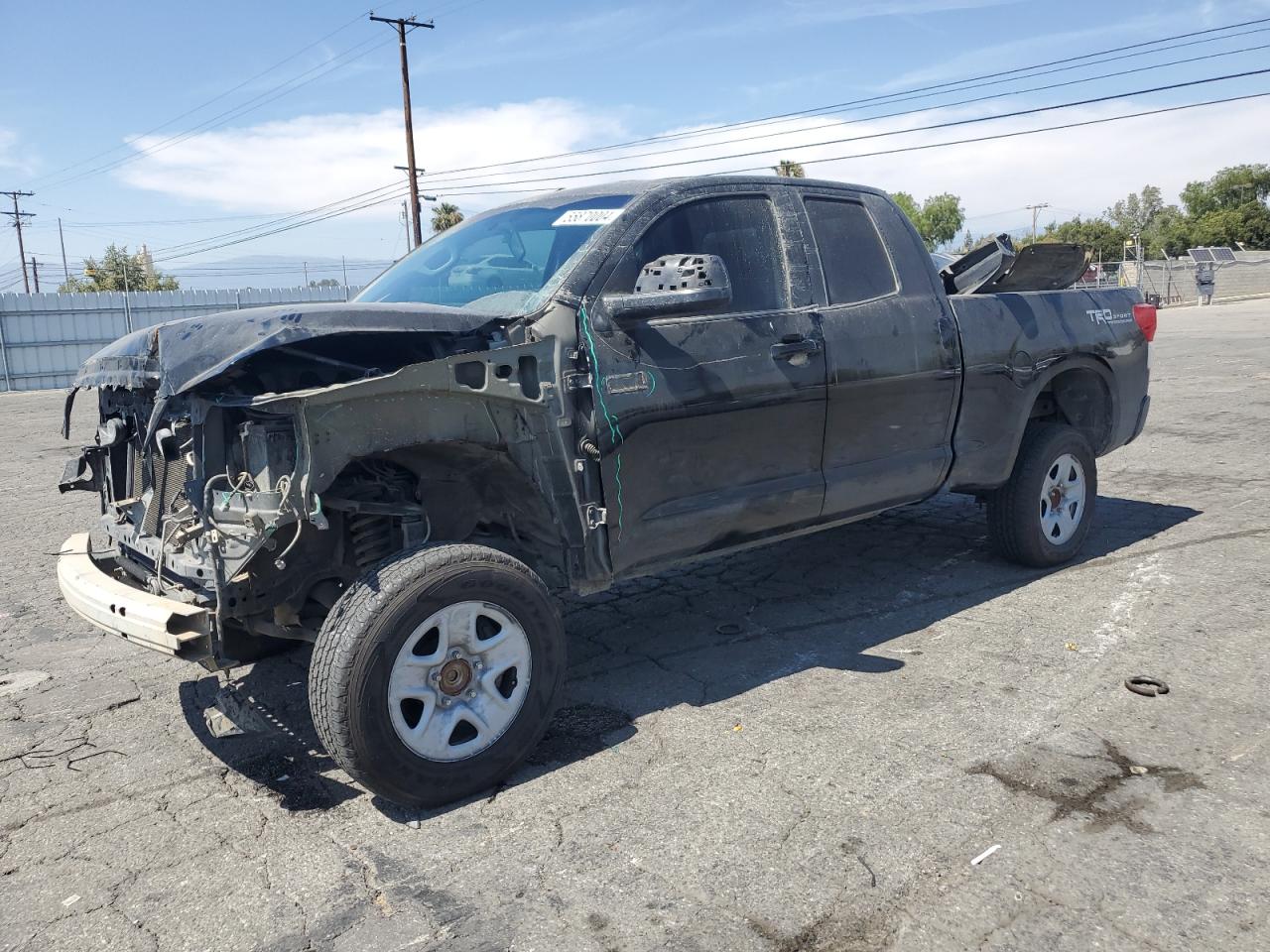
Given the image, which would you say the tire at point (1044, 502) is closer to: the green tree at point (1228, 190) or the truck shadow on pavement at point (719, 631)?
the truck shadow on pavement at point (719, 631)

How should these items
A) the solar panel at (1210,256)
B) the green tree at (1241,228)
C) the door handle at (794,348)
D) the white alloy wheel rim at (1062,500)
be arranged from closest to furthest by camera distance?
the door handle at (794,348) → the white alloy wheel rim at (1062,500) → the solar panel at (1210,256) → the green tree at (1241,228)

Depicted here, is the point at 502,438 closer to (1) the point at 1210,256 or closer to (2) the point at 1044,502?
(2) the point at 1044,502

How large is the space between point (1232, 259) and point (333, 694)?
50.2m

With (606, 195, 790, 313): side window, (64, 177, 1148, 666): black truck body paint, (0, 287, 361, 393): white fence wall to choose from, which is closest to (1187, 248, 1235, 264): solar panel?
(0, 287, 361, 393): white fence wall

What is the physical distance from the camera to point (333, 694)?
9.78 ft

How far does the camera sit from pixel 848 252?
454cm

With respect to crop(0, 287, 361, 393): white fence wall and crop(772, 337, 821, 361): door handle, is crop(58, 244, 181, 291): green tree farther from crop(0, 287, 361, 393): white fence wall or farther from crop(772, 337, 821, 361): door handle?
crop(772, 337, 821, 361): door handle

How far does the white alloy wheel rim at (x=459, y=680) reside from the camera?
311 centimetres

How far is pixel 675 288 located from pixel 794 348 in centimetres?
78

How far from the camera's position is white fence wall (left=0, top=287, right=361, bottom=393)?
85.4ft

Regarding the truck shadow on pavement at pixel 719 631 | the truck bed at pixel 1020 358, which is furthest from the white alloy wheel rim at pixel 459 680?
the truck bed at pixel 1020 358

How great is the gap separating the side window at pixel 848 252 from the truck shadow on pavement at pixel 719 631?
1554 millimetres

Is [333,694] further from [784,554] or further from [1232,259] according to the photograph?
[1232,259]

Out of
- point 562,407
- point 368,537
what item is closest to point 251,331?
point 368,537
